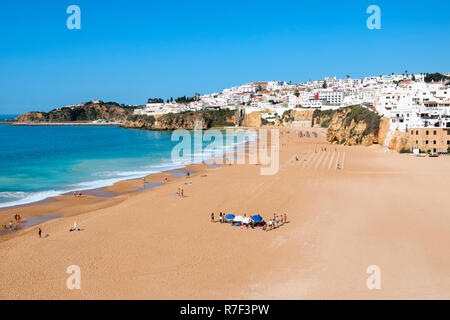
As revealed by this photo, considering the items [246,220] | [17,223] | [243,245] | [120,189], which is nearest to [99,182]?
[120,189]

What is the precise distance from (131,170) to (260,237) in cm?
1911

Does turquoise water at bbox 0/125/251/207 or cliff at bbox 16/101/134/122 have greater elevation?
cliff at bbox 16/101/134/122

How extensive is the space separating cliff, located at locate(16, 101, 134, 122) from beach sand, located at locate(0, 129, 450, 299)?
138m

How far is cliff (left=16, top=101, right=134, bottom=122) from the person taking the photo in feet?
467

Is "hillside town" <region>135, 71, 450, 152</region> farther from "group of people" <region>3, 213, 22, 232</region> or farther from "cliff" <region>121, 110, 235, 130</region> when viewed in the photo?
"group of people" <region>3, 213, 22, 232</region>

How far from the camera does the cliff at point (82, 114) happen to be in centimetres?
14225

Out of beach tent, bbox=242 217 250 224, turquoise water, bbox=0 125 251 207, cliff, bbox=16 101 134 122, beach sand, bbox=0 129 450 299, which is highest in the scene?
cliff, bbox=16 101 134 122

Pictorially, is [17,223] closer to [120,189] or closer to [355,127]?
[120,189]

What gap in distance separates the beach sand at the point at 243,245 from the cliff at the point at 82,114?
13840 centimetres

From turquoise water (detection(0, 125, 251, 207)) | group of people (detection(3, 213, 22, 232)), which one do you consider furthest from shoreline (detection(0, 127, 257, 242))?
turquoise water (detection(0, 125, 251, 207))

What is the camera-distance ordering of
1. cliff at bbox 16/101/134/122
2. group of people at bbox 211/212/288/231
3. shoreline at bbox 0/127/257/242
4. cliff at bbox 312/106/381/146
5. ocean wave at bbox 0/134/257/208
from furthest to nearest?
cliff at bbox 16/101/134/122, cliff at bbox 312/106/381/146, ocean wave at bbox 0/134/257/208, shoreline at bbox 0/127/257/242, group of people at bbox 211/212/288/231

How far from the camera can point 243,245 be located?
11.8m

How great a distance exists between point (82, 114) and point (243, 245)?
15316 centimetres
